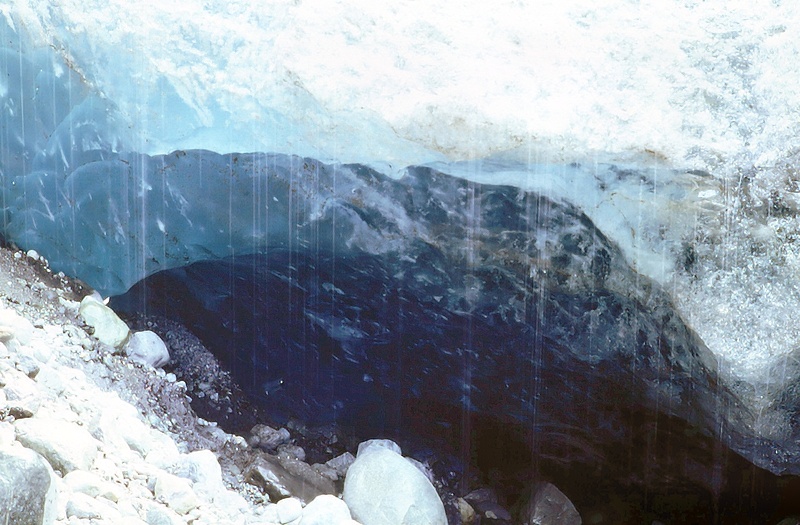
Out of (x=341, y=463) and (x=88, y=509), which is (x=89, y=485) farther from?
(x=341, y=463)

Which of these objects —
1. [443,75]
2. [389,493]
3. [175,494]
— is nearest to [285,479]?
[389,493]

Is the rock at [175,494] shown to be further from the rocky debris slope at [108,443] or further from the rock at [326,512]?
the rock at [326,512]

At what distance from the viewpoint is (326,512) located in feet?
8.96

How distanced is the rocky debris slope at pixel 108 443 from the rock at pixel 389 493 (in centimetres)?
5

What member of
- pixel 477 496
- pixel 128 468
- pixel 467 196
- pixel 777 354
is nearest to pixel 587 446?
pixel 477 496

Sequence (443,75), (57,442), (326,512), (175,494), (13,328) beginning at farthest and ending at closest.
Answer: (443,75) < (326,512) < (13,328) < (175,494) < (57,442)

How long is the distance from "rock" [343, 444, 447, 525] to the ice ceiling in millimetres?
1124

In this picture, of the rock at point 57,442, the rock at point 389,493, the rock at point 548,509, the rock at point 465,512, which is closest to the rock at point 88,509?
the rock at point 57,442

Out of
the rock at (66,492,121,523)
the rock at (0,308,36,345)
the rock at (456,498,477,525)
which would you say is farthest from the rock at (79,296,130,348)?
the rock at (456,498,477,525)

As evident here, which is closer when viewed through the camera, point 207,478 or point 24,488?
point 24,488

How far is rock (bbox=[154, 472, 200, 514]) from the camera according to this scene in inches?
94.3

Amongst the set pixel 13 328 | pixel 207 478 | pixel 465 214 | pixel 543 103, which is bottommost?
pixel 207 478

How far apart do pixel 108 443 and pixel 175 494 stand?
11.2 inches

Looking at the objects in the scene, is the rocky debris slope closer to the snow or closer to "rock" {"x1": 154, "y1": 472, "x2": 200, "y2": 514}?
"rock" {"x1": 154, "y1": 472, "x2": 200, "y2": 514}
